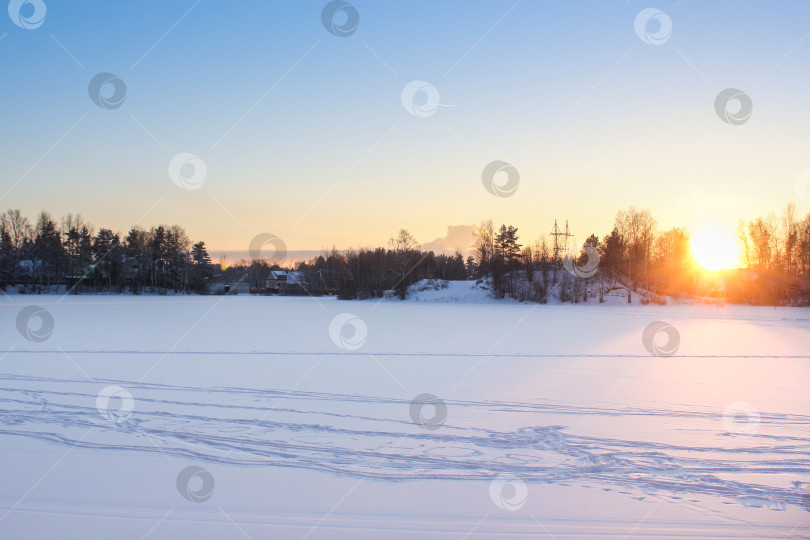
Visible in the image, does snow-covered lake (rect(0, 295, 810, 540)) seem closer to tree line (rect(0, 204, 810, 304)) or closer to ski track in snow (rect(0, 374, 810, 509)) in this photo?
ski track in snow (rect(0, 374, 810, 509))

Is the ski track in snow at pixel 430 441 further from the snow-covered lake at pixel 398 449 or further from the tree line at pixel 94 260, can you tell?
the tree line at pixel 94 260

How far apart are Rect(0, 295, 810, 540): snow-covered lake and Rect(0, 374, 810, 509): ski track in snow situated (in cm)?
4

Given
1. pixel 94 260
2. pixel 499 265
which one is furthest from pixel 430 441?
pixel 94 260

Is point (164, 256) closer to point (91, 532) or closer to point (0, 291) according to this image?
point (0, 291)

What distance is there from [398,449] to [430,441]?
1.79 ft

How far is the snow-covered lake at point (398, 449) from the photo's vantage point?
482cm

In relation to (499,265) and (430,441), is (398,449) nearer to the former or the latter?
(430,441)

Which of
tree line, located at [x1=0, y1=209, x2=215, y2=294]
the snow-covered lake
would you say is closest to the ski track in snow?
the snow-covered lake

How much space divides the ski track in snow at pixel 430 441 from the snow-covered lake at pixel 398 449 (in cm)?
4

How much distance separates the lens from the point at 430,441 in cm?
701

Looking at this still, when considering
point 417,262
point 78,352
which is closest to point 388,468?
point 78,352

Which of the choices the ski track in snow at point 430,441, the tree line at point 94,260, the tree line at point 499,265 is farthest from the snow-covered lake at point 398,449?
the tree line at point 94,260

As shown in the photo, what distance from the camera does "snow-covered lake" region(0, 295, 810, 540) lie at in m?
4.82

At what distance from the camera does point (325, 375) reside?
12062 mm
